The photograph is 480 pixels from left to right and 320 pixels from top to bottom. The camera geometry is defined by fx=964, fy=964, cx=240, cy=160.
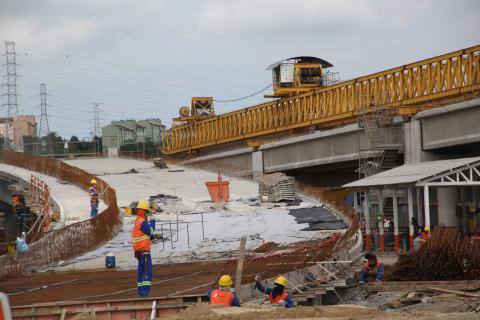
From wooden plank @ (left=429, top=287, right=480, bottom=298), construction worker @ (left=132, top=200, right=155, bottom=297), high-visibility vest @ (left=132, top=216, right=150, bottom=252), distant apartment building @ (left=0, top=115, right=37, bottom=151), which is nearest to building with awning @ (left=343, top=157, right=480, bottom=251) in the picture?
wooden plank @ (left=429, top=287, right=480, bottom=298)

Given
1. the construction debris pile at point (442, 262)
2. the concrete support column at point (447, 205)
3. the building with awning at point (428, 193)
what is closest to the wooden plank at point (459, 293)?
the construction debris pile at point (442, 262)

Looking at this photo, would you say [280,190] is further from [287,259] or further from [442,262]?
[442,262]

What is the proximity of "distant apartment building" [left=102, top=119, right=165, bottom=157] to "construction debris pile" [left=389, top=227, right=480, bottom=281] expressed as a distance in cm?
8340

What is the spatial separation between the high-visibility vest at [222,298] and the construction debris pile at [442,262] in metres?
6.67

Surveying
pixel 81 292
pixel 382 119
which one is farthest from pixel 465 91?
pixel 81 292

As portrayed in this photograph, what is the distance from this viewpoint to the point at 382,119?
46250 mm

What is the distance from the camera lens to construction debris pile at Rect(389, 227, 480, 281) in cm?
2130

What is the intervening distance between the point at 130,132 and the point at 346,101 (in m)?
64.8

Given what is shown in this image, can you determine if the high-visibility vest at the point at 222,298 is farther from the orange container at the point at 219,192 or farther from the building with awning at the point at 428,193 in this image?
the orange container at the point at 219,192

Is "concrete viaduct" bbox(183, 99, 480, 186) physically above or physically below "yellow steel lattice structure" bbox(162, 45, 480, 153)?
below

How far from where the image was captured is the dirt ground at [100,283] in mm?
20266

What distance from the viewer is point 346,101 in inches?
2207

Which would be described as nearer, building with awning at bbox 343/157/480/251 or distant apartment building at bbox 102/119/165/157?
building with awning at bbox 343/157/480/251

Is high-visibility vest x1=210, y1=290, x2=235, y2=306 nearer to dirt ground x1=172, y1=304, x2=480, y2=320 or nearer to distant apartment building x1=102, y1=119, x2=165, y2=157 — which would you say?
dirt ground x1=172, y1=304, x2=480, y2=320
